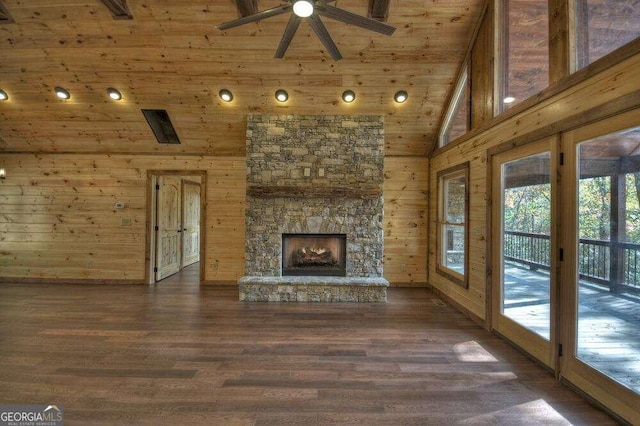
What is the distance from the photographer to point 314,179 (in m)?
4.87

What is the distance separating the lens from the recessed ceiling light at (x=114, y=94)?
15.0 feet

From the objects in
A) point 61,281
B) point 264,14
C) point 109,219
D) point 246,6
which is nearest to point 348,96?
point 246,6

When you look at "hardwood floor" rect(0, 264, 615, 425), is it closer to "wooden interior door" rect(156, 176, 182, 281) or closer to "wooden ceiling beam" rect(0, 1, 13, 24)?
"wooden interior door" rect(156, 176, 182, 281)

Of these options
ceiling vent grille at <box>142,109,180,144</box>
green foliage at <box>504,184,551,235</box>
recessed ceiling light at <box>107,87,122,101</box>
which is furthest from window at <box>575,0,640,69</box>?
recessed ceiling light at <box>107,87,122,101</box>

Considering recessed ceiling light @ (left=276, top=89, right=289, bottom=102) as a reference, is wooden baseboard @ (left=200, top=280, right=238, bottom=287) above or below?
below

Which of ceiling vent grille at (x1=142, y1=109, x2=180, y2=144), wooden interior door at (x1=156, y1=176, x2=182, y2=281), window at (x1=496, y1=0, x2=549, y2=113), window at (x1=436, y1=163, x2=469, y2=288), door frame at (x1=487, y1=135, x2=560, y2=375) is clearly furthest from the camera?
wooden interior door at (x1=156, y1=176, x2=182, y2=281)

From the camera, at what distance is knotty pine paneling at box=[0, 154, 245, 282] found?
222 inches

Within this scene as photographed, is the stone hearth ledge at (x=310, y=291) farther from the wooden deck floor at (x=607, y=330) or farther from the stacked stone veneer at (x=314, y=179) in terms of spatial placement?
the wooden deck floor at (x=607, y=330)

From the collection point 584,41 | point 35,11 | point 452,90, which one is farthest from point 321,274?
point 35,11

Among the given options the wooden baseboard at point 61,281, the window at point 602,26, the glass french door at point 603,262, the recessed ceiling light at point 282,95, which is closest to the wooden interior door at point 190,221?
the wooden baseboard at point 61,281

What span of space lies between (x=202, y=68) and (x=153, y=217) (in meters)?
2.99

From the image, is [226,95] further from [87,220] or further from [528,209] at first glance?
[528,209]

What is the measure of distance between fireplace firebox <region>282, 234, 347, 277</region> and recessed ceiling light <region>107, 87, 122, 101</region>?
10.9 ft

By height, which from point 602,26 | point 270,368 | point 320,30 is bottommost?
point 270,368
